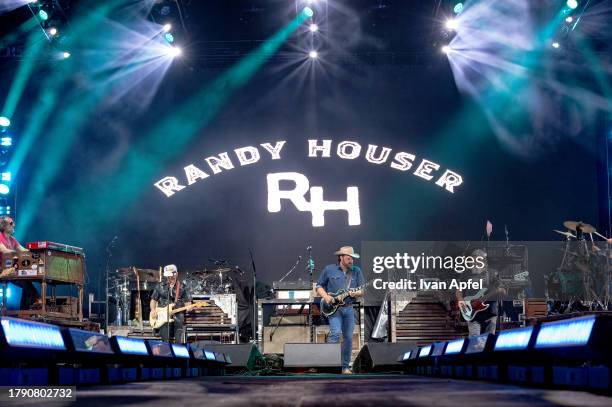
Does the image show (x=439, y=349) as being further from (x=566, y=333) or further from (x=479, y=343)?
(x=566, y=333)

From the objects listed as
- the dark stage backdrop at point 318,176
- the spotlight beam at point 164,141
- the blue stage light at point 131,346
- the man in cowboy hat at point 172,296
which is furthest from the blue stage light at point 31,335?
the spotlight beam at point 164,141

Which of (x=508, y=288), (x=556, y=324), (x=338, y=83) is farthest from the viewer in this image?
(x=338, y=83)

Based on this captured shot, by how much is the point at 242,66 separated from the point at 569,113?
6.40 metres

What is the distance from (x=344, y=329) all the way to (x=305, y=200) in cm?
497

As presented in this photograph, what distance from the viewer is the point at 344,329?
10195 millimetres

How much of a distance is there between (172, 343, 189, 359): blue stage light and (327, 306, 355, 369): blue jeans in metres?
2.15

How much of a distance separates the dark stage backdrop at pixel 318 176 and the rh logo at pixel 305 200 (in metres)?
0.10

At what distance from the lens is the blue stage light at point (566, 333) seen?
4105mm

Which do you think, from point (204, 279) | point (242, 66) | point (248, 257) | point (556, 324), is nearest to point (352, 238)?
point (248, 257)

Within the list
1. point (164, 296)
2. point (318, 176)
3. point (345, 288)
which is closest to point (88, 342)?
point (345, 288)

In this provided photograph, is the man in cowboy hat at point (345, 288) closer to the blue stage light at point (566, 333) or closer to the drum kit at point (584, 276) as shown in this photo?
the drum kit at point (584, 276)

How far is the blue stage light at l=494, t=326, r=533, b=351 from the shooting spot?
511 centimetres

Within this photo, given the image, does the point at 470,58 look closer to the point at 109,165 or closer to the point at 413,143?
the point at 413,143

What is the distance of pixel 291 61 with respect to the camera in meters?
15.2
